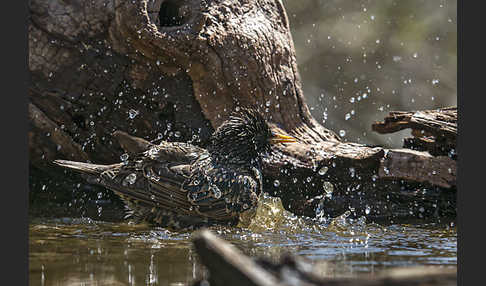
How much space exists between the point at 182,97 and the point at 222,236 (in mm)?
1956

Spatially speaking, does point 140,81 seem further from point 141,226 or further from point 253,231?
point 253,231

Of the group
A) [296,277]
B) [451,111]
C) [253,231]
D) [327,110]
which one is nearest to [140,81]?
[253,231]

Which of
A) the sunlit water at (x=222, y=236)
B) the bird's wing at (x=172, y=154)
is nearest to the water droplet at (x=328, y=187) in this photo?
the sunlit water at (x=222, y=236)

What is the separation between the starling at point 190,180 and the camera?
17.1ft

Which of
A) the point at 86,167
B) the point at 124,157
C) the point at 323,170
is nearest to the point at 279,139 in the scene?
the point at 323,170

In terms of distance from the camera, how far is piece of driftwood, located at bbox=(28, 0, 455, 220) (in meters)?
5.63

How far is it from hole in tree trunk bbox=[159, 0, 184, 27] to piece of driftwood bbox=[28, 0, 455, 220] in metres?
0.01

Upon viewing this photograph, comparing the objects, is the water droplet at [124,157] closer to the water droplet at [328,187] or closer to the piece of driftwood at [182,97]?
the piece of driftwood at [182,97]

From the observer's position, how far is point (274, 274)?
5.52ft

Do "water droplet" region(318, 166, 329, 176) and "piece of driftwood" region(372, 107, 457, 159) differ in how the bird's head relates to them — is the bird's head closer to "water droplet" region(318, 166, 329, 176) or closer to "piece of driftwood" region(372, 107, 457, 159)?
"water droplet" region(318, 166, 329, 176)

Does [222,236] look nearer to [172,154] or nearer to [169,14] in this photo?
[172,154]

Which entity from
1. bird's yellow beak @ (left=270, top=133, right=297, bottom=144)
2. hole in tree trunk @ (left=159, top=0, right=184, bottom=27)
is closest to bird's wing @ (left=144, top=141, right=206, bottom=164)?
bird's yellow beak @ (left=270, top=133, right=297, bottom=144)

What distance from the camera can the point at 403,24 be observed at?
11.9 m

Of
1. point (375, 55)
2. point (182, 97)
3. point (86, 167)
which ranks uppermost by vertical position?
point (375, 55)
